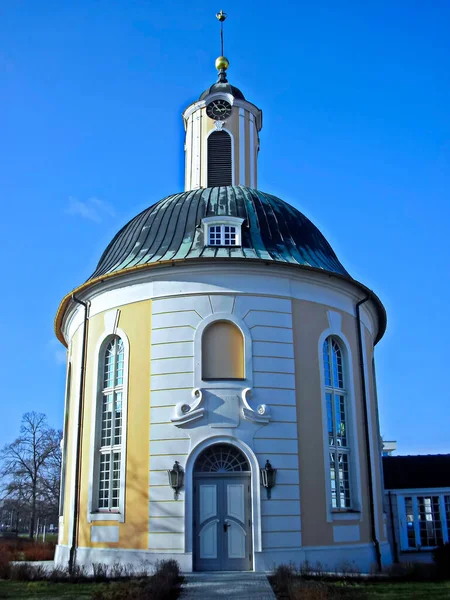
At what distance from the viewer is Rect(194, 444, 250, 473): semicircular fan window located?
19016 mm

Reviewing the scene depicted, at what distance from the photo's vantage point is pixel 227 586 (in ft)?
50.6

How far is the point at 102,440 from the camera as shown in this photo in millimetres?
20938

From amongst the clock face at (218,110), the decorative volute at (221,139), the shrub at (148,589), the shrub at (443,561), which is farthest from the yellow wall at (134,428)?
the clock face at (218,110)

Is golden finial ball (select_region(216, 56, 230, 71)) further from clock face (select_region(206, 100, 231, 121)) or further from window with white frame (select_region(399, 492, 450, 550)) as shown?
window with white frame (select_region(399, 492, 450, 550))

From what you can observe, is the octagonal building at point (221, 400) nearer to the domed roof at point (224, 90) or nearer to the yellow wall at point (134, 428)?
the yellow wall at point (134, 428)

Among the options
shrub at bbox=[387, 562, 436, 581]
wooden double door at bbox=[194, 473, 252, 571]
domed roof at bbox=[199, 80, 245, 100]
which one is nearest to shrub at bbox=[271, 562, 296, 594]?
wooden double door at bbox=[194, 473, 252, 571]

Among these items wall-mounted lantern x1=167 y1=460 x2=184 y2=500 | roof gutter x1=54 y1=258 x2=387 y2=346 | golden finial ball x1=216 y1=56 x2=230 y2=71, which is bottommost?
wall-mounted lantern x1=167 y1=460 x2=184 y2=500

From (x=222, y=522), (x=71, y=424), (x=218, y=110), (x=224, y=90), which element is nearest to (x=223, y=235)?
(x=71, y=424)

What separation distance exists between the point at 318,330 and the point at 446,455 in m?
10.4

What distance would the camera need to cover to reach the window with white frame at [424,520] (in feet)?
81.1

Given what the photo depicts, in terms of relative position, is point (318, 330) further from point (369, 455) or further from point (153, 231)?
point (153, 231)

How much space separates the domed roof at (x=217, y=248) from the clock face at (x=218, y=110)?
561 cm

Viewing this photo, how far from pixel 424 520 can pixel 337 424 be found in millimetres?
7347

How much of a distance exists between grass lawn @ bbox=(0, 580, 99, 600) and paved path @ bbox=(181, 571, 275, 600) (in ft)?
7.15
